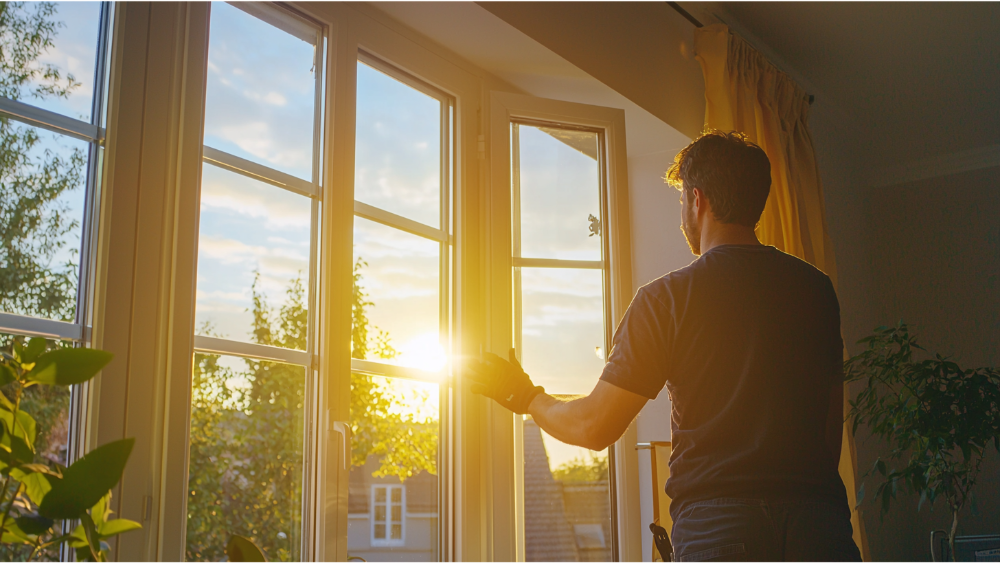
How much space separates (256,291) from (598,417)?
0.84 m

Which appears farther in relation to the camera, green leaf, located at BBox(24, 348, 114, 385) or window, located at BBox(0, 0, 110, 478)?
window, located at BBox(0, 0, 110, 478)

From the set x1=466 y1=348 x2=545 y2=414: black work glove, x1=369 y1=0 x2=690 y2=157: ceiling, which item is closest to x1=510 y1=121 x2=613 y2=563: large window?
x1=369 y1=0 x2=690 y2=157: ceiling

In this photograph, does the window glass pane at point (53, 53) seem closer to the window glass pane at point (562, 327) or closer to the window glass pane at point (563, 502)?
the window glass pane at point (562, 327)

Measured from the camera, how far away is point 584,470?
2477 mm

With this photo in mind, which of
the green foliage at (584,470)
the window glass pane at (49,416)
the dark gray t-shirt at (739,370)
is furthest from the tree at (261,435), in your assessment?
the dark gray t-shirt at (739,370)

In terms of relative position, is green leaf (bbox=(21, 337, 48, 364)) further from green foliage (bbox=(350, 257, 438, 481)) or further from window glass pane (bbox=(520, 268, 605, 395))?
window glass pane (bbox=(520, 268, 605, 395))

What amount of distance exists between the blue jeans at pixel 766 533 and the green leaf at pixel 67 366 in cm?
93

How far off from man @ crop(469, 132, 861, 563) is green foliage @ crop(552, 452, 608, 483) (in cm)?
105

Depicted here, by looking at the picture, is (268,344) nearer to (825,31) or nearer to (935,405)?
(935,405)

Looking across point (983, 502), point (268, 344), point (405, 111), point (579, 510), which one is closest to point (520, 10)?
point (405, 111)

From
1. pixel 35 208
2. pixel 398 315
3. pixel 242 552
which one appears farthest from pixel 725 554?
pixel 35 208

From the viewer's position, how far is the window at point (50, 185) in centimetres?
132

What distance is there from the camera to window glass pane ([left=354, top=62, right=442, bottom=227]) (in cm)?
211

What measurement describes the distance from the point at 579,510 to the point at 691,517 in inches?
49.3
